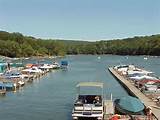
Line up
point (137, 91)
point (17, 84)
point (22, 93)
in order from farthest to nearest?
point (17, 84) → point (22, 93) → point (137, 91)

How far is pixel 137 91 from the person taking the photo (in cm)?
4919

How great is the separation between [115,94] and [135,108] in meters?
19.3

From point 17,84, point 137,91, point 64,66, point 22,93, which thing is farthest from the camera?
point 64,66

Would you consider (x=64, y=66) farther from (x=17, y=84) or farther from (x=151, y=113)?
(x=151, y=113)

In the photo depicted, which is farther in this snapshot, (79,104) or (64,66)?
(64,66)

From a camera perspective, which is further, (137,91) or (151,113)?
(137,91)

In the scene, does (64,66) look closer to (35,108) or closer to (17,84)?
(17,84)

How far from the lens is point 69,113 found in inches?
1490

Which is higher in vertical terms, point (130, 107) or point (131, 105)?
point (131, 105)

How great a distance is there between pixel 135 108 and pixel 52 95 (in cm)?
1966

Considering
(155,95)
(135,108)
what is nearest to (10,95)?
(155,95)

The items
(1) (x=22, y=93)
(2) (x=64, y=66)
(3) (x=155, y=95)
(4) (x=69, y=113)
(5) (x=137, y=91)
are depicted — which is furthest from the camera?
(2) (x=64, y=66)

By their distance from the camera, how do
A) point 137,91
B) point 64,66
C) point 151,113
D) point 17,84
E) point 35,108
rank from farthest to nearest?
point 64,66, point 17,84, point 137,91, point 35,108, point 151,113

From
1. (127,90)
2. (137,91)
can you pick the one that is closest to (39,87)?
(127,90)
